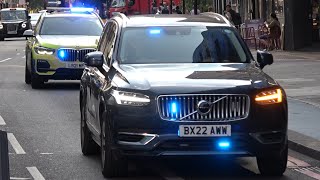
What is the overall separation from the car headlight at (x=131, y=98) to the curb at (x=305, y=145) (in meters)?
2.79

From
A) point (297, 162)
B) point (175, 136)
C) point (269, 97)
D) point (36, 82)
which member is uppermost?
point (269, 97)

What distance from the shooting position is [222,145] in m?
9.34

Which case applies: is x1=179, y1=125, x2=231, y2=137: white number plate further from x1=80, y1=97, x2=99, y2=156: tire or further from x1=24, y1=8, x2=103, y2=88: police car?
x1=24, y1=8, x2=103, y2=88: police car

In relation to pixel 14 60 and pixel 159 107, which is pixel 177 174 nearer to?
pixel 159 107

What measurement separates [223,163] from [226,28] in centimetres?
158

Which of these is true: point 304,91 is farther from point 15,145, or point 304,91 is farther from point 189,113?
point 189,113

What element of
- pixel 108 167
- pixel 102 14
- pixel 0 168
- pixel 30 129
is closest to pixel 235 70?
pixel 108 167

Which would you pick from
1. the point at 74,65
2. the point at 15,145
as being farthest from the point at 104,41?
the point at 74,65

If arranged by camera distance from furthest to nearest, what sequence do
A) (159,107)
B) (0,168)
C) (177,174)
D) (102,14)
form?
(102,14) → (177,174) → (159,107) → (0,168)

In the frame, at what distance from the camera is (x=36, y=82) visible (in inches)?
850

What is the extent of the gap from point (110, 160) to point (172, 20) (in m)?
2.30

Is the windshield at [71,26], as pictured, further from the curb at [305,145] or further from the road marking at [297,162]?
the road marking at [297,162]

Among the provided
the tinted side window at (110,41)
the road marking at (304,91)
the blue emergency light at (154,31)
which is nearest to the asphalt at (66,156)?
the road marking at (304,91)

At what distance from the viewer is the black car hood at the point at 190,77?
9.48 m
